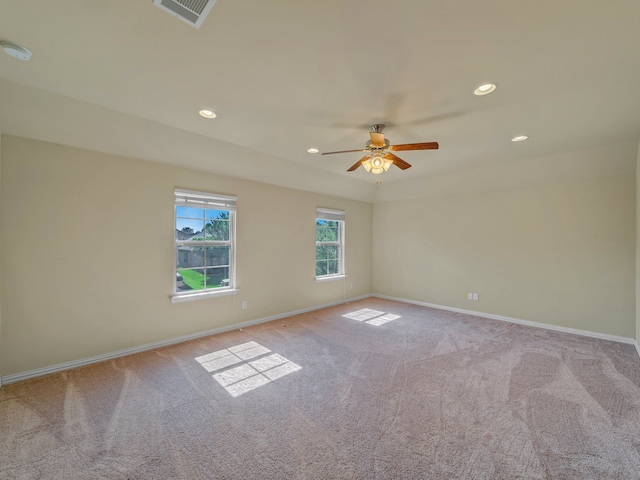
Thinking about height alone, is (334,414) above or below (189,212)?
below

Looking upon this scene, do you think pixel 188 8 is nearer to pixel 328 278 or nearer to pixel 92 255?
pixel 92 255

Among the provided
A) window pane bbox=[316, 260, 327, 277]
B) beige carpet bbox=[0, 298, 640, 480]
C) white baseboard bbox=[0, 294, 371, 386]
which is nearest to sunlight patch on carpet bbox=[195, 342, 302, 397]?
beige carpet bbox=[0, 298, 640, 480]

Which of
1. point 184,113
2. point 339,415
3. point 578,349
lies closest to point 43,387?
point 339,415

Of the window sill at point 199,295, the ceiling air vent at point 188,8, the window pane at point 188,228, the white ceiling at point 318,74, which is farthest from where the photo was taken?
the window pane at point 188,228

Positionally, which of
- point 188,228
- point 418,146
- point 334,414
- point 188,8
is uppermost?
point 188,8

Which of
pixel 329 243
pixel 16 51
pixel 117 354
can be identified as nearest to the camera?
pixel 16 51

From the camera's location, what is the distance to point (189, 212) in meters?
3.80

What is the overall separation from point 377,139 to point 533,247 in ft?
11.7

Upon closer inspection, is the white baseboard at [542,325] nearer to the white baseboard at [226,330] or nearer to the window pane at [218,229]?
the white baseboard at [226,330]

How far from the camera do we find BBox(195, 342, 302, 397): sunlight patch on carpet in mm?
2609

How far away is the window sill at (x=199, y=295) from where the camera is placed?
360 cm

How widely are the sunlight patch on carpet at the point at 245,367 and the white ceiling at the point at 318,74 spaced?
259 centimetres

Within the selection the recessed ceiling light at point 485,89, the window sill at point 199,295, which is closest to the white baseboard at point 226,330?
the window sill at point 199,295

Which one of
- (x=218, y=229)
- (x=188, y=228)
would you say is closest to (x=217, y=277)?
(x=218, y=229)
